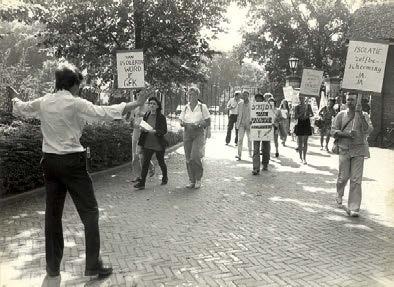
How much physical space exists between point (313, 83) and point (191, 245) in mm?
10463

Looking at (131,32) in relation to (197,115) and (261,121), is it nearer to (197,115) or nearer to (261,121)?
(261,121)

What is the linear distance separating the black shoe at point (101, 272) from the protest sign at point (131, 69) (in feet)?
19.6

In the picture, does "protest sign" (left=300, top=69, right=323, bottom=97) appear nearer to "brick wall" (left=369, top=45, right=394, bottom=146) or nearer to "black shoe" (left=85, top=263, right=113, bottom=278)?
"brick wall" (left=369, top=45, right=394, bottom=146)

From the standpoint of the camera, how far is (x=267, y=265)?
5.25 metres

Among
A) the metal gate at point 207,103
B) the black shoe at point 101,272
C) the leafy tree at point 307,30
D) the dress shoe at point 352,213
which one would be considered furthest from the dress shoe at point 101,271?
the leafy tree at point 307,30

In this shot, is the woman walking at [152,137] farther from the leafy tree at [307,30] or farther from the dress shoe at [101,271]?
the leafy tree at [307,30]

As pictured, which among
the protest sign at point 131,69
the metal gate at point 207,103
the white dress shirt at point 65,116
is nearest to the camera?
the white dress shirt at point 65,116

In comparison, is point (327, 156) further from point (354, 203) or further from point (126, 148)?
point (354, 203)

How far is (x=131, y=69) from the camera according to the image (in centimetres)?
1041

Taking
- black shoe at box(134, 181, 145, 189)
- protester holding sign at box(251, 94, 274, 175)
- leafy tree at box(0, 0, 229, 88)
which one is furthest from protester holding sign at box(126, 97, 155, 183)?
leafy tree at box(0, 0, 229, 88)

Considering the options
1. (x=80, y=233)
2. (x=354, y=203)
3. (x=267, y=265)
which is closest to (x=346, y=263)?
(x=267, y=265)

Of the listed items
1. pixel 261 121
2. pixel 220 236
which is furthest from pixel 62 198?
pixel 261 121

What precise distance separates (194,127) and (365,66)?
3.43 metres

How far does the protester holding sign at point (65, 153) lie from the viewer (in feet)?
14.9
